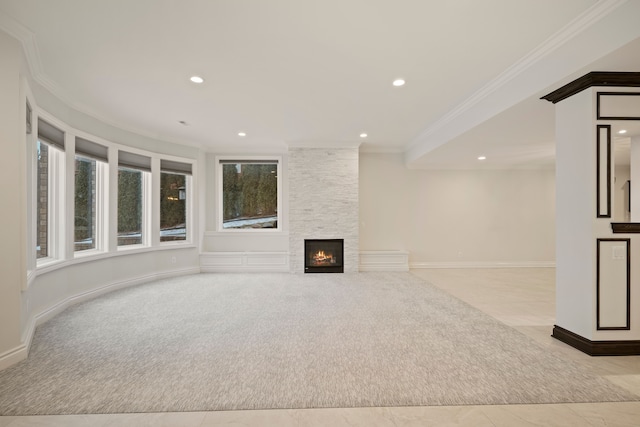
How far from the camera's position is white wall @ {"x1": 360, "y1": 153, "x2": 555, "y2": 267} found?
7027mm

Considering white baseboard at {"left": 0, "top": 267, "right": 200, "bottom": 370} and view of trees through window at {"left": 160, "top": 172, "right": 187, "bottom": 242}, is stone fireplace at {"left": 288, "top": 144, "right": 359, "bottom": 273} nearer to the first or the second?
view of trees through window at {"left": 160, "top": 172, "right": 187, "bottom": 242}

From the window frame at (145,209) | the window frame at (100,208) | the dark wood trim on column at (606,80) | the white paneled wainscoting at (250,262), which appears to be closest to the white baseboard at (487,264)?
the white paneled wainscoting at (250,262)

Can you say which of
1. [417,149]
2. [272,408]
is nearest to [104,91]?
[272,408]

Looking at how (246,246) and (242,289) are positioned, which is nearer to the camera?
(242,289)

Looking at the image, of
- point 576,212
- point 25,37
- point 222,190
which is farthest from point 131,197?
point 576,212

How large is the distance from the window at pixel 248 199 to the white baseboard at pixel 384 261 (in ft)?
7.58

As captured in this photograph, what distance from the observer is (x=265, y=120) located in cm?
485

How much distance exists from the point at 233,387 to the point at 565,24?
3.96 m

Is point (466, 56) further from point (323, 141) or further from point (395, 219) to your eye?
→ point (395, 219)

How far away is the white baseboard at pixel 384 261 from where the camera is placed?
6.54m

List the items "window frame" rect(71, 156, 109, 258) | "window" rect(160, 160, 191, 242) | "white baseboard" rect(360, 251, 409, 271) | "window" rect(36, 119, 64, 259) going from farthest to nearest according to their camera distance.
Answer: "white baseboard" rect(360, 251, 409, 271)
"window" rect(160, 160, 191, 242)
"window frame" rect(71, 156, 109, 258)
"window" rect(36, 119, 64, 259)

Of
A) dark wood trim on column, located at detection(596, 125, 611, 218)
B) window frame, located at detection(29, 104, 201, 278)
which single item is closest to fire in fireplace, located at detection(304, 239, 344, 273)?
window frame, located at detection(29, 104, 201, 278)

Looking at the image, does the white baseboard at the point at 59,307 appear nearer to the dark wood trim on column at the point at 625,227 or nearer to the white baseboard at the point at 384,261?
the white baseboard at the point at 384,261

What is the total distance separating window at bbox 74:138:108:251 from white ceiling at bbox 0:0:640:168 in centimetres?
58
